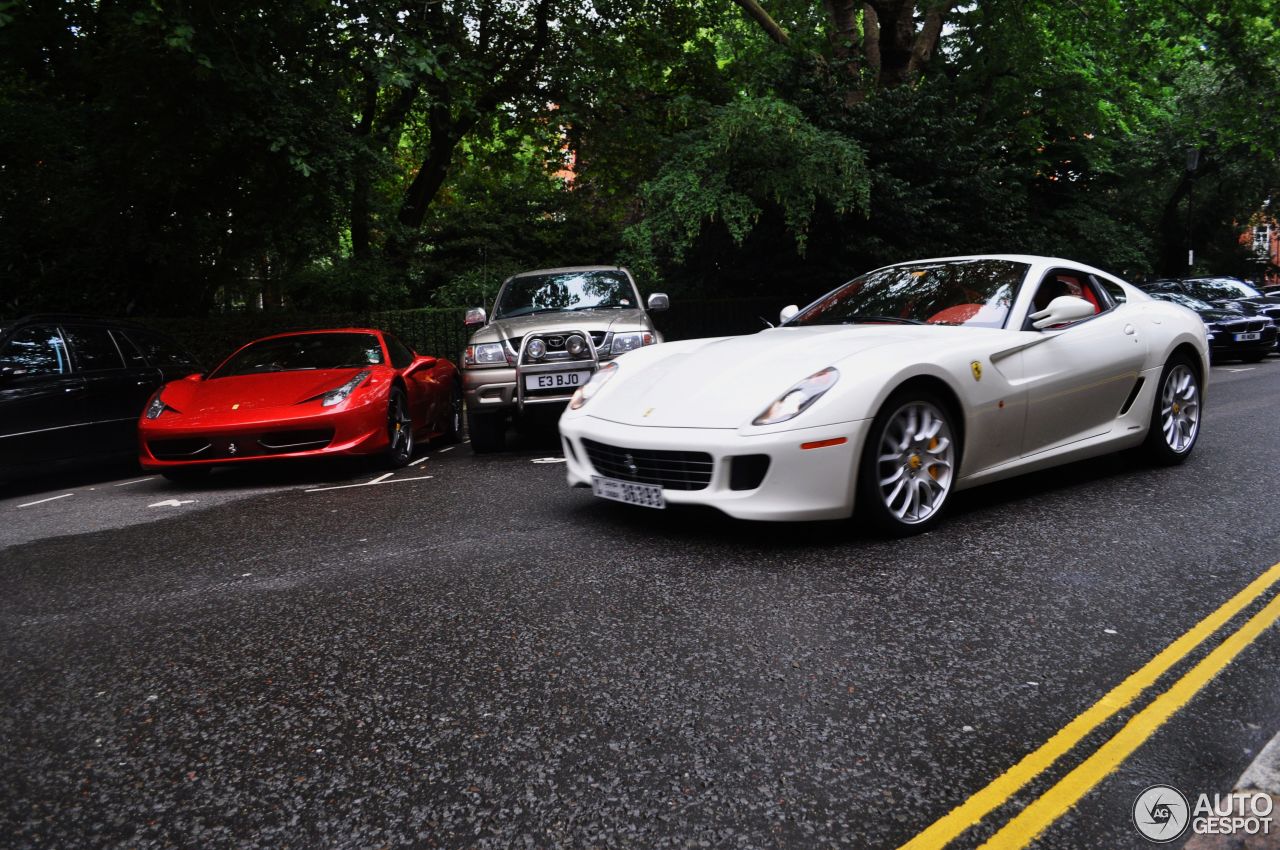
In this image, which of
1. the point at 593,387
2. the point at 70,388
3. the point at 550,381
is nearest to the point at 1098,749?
the point at 593,387

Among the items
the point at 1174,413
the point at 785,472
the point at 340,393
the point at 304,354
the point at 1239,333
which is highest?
the point at 304,354

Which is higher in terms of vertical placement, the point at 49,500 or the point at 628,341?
the point at 628,341

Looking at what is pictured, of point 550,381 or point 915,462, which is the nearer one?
point 915,462

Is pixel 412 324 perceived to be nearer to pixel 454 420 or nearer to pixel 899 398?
pixel 454 420

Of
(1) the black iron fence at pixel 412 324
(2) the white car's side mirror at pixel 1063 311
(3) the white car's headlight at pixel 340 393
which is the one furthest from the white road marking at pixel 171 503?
(1) the black iron fence at pixel 412 324

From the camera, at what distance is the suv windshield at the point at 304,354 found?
8.45m

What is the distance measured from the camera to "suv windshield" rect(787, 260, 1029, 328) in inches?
221

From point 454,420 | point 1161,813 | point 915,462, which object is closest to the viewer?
point 1161,813

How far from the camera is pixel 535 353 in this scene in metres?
8.32

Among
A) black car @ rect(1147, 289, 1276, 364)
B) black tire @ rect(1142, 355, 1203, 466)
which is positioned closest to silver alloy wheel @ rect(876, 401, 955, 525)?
black tire @ rect(1142, 355, 1203, 466)

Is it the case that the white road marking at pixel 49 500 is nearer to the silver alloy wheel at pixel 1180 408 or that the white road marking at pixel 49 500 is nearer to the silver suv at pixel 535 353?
the silver suv at pixel 535 353

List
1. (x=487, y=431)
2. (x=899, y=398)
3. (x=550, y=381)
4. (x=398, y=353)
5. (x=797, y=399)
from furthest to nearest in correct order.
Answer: (x=398, y=353) → (x=487, y=431) → (x=550, y=381) → (x=899, y=398) → (x=797, y=399)

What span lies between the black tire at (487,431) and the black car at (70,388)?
3.13 m

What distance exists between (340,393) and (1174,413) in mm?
5973
